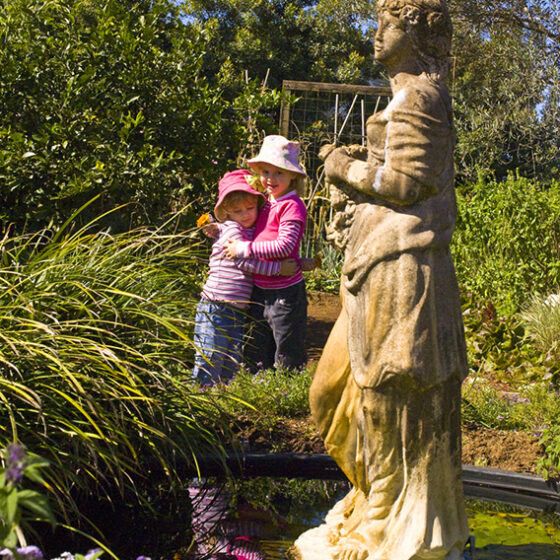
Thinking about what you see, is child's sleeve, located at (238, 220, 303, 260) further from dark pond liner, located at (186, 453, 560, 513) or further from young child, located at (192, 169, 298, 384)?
dark pond liner, located at (186, 453, 560, 513)

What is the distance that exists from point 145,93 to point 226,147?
3.37 ft

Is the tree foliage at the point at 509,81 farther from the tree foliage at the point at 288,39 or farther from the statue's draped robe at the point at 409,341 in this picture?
the statue's draped robe at the point at 409,341

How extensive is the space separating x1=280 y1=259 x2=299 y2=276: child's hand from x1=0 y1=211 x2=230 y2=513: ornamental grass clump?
39.1 inches

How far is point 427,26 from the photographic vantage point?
2977mm

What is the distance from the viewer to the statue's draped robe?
295 cm

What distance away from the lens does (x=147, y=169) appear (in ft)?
22.8

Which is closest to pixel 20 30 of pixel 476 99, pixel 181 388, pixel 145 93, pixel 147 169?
pixel 145 93

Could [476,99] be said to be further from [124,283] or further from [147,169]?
[124,283]

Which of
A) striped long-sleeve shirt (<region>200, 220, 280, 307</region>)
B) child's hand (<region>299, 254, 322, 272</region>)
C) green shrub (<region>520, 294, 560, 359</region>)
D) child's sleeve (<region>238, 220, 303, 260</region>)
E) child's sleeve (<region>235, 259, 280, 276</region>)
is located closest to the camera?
child's sleeve (<region>238, 220, 303, 260</region>)

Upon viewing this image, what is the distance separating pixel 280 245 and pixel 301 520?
2172 mm

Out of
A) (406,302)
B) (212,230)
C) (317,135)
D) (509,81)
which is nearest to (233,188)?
(212,230)

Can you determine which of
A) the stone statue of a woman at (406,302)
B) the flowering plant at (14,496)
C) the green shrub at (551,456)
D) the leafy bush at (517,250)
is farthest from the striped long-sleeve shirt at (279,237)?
the flowering plant at (14,496)

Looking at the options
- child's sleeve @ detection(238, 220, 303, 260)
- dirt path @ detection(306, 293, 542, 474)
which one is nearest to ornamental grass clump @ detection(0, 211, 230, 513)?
dirt path @ detection(306, 293, 542, 474)

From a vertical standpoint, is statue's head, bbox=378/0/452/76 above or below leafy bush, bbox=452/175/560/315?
above
